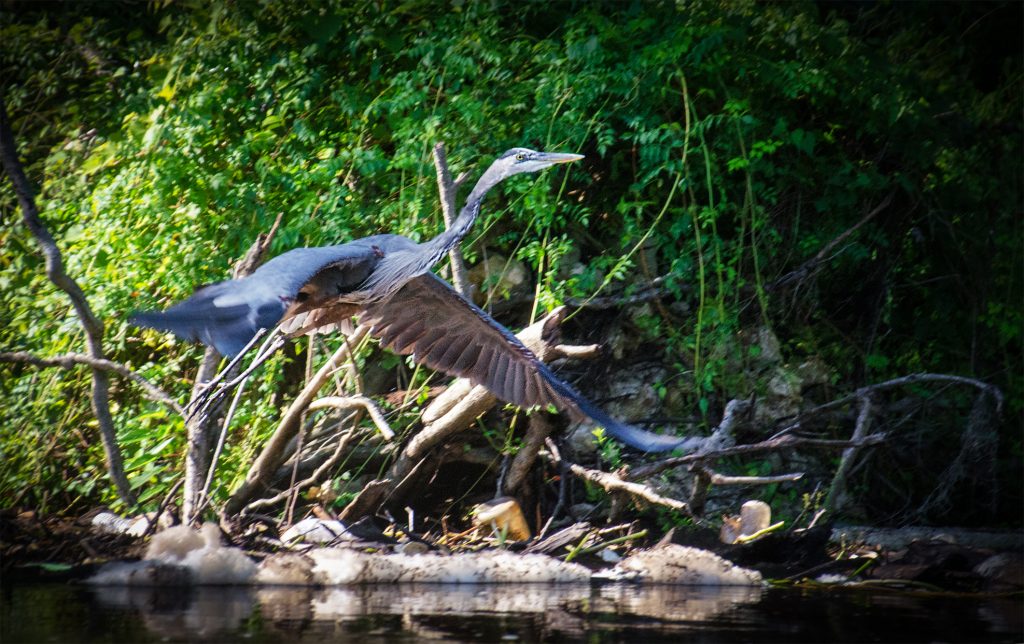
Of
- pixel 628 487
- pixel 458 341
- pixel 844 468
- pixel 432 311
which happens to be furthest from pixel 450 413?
pixel 844 468

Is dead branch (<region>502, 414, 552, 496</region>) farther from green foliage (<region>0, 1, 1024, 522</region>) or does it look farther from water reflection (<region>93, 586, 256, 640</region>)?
water reflection (<region>93, 586, 256, 640</region>)

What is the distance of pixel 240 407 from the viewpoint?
211 inches

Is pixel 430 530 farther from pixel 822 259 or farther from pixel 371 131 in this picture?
pixel 822 259

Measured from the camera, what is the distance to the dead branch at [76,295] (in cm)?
440

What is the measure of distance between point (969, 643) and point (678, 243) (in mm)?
3247

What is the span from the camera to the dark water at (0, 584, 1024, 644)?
320cm

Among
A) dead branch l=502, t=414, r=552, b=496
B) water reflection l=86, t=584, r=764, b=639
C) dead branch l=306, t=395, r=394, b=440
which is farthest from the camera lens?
dead branch l=502, t=414, r=552, b=496

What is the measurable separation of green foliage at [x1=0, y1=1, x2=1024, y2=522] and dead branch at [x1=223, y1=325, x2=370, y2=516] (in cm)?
17

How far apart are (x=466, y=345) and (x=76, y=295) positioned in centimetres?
173

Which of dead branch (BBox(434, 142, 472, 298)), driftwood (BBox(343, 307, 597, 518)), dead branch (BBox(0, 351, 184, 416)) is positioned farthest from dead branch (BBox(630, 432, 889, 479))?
dead branch (BBox(0, 351, 184, 416))

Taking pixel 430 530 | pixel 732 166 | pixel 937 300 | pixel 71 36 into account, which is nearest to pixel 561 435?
pixel 430 530

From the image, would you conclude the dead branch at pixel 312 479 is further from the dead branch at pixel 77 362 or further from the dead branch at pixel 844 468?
the dead branch at pixel 844 468

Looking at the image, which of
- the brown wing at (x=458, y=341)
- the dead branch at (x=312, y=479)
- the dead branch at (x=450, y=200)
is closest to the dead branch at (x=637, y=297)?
the dead branch at (x=450, y=200)

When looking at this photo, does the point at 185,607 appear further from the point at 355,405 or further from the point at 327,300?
the point at 327,300
